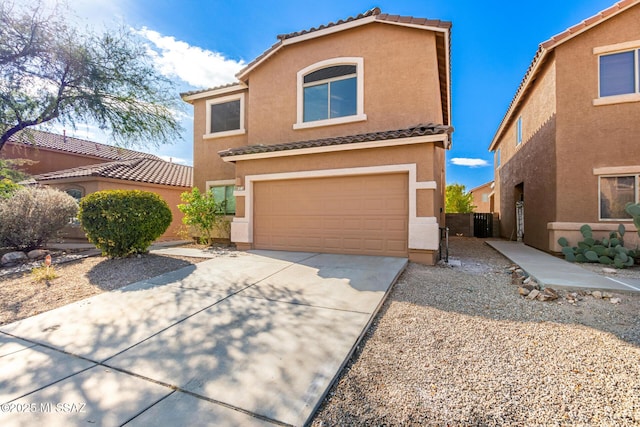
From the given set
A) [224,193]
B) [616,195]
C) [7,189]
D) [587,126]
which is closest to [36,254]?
[7,189]

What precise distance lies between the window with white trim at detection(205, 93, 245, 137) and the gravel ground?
10489 millimetres

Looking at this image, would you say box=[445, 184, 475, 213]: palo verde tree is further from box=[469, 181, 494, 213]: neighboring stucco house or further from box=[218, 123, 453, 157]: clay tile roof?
box=[218, 123, 453, 157]: clay tile roof

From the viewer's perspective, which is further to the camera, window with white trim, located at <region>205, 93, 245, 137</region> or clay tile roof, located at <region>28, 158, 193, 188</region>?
clay tile roof, located at <region>28, 158, 193, 188</region>

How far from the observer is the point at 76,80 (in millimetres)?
10117

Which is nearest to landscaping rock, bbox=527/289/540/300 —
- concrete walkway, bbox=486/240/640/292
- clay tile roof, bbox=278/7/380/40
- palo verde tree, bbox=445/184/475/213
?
concrete walkway, bbox=486/240/640/292

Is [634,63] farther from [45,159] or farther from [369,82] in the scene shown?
[45,159]

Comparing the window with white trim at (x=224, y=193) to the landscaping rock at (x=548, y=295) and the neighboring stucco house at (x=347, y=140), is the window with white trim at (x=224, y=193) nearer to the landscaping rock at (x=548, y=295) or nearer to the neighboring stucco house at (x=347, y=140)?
the neighboring stucco house at (x=347, y=140)

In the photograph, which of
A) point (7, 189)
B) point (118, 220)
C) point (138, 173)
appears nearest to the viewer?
point (118, 220)

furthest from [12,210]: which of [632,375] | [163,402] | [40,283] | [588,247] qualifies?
[588,247]

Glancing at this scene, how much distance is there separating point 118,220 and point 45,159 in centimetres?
1808

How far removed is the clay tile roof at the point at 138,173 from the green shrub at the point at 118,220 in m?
6.64

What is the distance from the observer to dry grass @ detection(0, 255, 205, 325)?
17.5 feet

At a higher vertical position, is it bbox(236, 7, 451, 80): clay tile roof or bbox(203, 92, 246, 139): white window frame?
bbox(236, 7, 451, 80): clay tile roof

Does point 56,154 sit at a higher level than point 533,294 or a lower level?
higher
